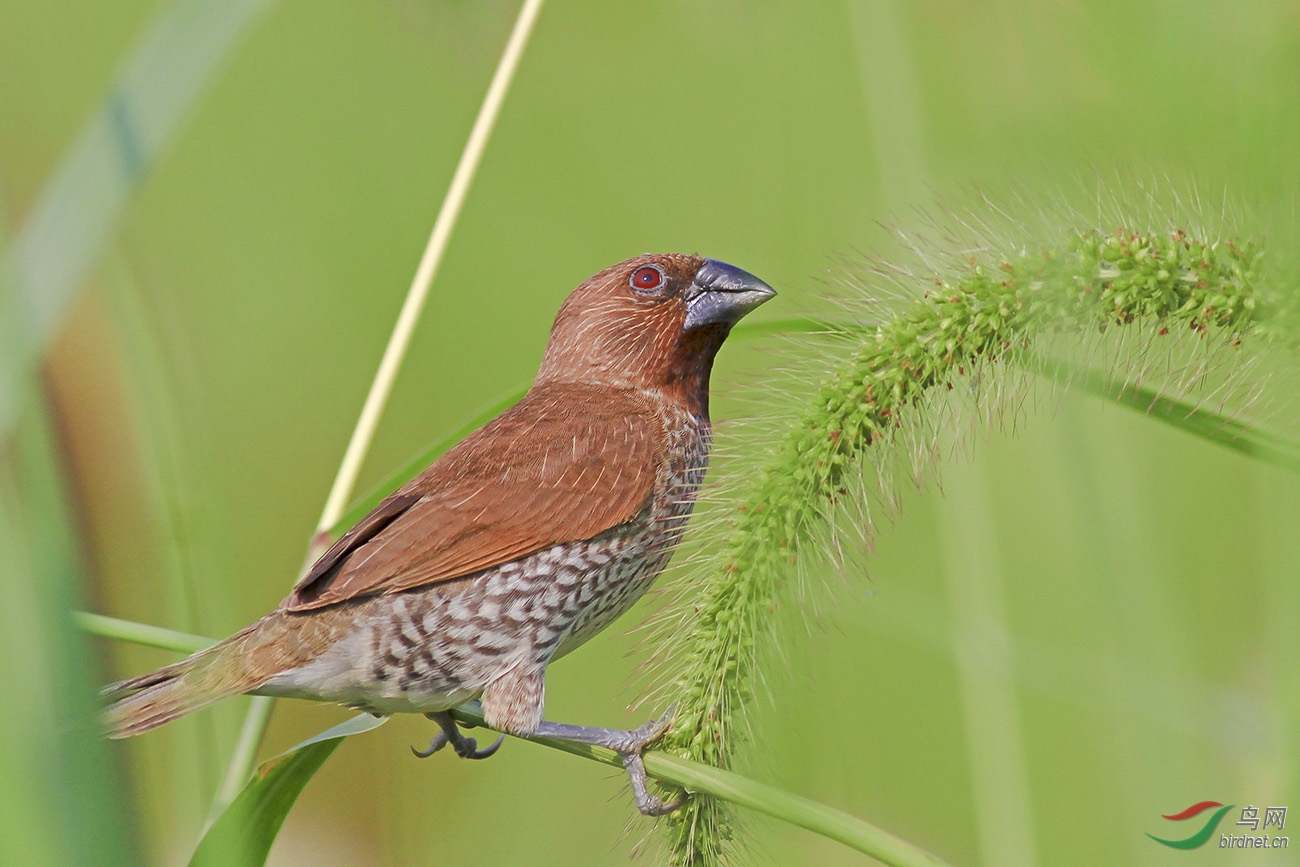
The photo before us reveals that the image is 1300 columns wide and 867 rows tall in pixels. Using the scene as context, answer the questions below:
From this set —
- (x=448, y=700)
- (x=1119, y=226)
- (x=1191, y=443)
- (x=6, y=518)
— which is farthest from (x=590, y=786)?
(x=6, y=518)

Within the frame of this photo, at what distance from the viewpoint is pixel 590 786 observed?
359 centimetres

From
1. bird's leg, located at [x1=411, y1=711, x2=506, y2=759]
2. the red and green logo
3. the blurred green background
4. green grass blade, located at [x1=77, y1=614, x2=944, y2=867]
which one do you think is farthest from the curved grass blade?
the red and green logo

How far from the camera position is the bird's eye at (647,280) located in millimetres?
3104

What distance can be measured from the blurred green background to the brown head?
277mm

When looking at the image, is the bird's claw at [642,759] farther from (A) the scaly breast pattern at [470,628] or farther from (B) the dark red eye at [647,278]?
(B) the dark red eye at [647,278]

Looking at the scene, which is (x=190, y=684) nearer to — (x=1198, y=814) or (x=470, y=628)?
(x=470, y=628)

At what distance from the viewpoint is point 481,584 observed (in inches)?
96.1

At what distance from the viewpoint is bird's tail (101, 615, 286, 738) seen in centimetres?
207

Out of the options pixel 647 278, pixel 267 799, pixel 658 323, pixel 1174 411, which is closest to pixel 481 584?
pixel 267 799

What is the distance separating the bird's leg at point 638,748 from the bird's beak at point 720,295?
128 cm

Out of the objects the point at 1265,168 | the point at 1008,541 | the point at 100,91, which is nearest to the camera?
the point at 1265,168

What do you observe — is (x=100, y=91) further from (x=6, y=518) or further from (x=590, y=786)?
(x=6, y=518)

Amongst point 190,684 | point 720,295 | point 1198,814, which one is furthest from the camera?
point 720,295

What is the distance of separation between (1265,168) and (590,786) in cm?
286
